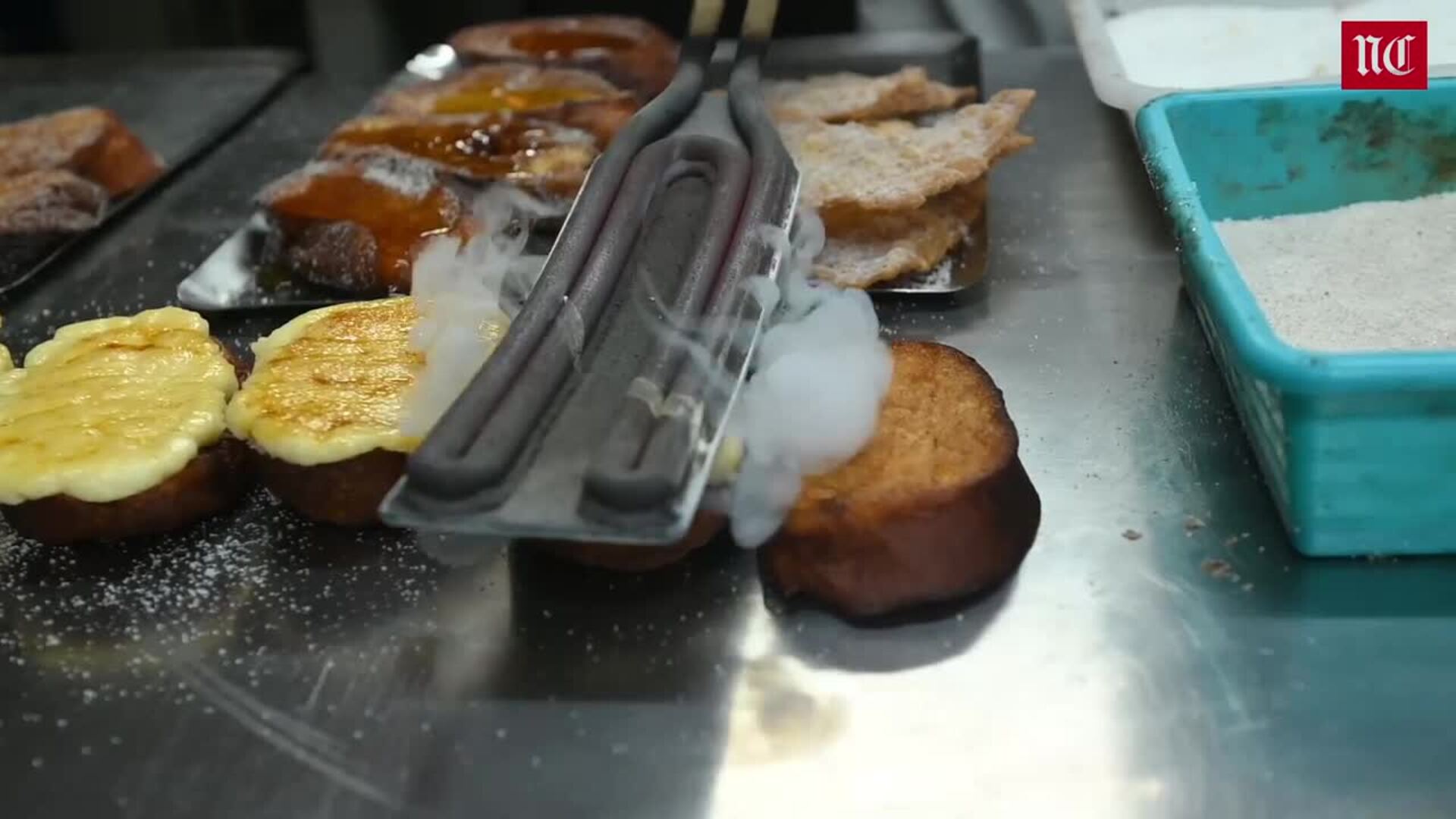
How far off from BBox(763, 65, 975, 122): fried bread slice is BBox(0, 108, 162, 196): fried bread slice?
3.50 ft

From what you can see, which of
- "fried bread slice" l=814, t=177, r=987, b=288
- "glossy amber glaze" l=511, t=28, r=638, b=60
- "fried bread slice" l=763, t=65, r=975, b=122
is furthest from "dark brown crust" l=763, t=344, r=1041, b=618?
"glossy amber glaze" l=511, t=28, r=638, b=60

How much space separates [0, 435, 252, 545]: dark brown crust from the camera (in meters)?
1.27

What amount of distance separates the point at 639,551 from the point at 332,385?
15.4 inches

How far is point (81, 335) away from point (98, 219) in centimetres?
59

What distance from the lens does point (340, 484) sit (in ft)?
4.19

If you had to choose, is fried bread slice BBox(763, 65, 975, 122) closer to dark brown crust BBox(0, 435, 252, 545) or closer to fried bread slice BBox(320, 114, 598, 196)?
fried bread slice BBox(320, 114, 598, 196)

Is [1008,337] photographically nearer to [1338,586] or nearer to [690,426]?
[1338,586]

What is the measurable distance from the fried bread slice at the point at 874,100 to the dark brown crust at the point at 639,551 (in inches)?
38.5

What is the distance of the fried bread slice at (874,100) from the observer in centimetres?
206

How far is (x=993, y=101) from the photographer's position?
76.5 inches

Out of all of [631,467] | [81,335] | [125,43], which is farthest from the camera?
[125,43]

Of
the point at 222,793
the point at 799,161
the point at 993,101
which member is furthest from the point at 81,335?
the point at 993,101

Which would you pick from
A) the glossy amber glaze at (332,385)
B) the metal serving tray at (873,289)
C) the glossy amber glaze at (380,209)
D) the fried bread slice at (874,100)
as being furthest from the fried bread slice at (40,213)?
the fried bread slice at (874,100)

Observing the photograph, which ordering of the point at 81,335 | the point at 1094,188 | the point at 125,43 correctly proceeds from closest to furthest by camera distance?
the point at 81,335 → the point at 1094,188 → the point at 125,43
